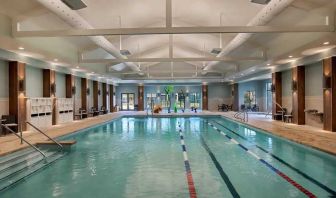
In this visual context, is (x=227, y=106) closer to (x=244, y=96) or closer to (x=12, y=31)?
(x=244, y=96)

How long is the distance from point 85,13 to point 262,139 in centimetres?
643

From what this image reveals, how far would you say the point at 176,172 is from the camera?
4.97 meters

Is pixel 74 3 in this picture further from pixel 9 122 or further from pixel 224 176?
pixel 9 122

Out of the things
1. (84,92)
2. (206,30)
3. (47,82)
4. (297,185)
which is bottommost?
(297,185)

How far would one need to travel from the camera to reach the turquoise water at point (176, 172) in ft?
13.0

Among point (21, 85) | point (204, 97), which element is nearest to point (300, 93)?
point (21, 85)

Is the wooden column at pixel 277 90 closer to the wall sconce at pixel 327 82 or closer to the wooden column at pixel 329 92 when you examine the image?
the wooden column at pixel 329 92

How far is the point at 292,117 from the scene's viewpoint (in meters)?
12.0

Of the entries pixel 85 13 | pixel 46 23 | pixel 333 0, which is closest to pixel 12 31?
pixel 46 23

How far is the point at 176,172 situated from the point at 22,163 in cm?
308

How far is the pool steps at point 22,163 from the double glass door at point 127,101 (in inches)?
794

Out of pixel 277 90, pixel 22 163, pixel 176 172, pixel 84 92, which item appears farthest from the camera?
pixel 84 92

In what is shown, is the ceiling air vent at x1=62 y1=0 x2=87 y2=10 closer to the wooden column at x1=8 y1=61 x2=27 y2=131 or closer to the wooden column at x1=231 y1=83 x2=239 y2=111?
the wooden column at x1=8 y1=61 x2=27 y2=131

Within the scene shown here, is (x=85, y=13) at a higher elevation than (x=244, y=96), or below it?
higher
